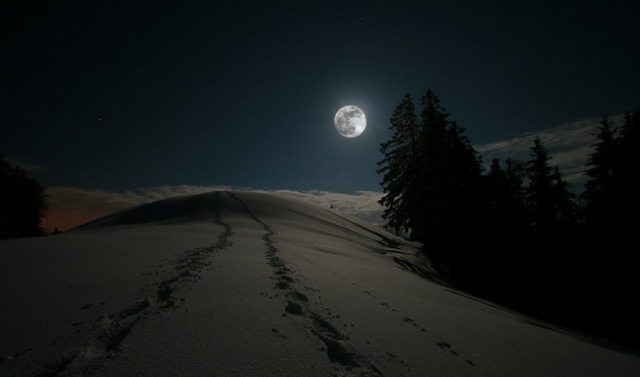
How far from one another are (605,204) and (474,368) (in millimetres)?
23437

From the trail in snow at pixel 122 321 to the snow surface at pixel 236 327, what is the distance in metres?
0.01

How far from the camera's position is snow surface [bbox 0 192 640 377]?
2070 millimetres

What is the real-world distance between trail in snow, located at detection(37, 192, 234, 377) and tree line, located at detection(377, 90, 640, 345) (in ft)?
41.9

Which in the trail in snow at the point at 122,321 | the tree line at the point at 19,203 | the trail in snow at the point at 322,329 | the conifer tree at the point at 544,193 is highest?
the conifer tree at the point at 544,193

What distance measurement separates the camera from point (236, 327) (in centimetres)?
267

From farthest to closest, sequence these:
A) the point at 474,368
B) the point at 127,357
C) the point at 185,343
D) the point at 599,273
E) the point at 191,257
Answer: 1. the point at 599,273
2. the point at 191,257
3. the point at 474,368
4. the point at 185,343
5. the point at 127,357

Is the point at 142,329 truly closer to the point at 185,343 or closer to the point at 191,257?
the point at 185,343

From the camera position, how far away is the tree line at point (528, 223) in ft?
44.7

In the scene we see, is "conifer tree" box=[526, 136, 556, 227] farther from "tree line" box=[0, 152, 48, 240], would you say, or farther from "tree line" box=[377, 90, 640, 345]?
"tree line" box=[0, 152, 48, 240]

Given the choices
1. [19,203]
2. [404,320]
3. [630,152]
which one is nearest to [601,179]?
[630,152]

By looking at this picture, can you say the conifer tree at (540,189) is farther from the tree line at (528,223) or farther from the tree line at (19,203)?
the tree line at (19,203)

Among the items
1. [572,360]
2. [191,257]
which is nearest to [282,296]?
[191,257]

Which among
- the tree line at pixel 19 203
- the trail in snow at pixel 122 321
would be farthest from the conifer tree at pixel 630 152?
the tree line at pixel 19 203

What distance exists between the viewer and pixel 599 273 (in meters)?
17.1
